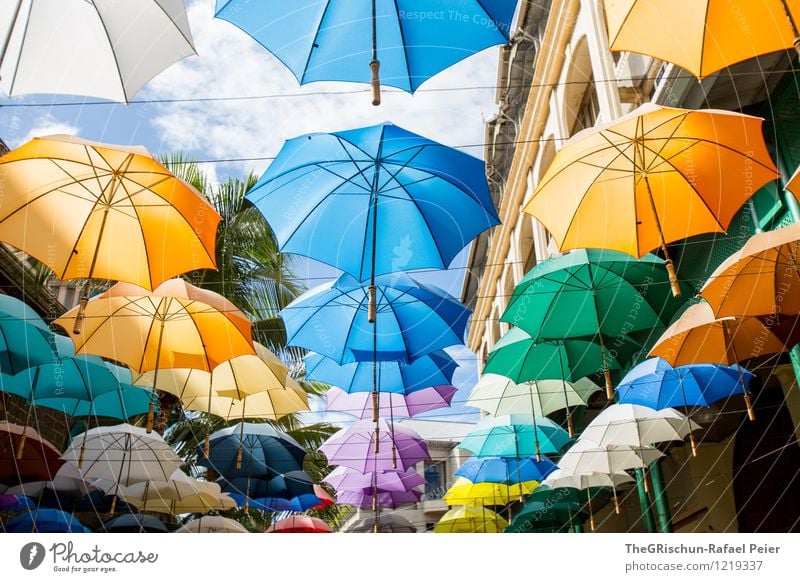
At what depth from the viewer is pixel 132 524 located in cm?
1298

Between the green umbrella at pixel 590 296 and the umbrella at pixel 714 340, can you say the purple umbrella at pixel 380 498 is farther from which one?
the umbrella at pixel 714 340

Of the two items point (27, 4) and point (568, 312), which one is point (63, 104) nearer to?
point (27, 4)

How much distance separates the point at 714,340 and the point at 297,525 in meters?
10.5

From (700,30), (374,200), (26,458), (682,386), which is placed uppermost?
(700,30)

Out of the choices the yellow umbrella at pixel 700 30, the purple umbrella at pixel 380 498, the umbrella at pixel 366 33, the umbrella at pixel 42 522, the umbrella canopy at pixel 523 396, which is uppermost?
the umbrella at pixel 366 33

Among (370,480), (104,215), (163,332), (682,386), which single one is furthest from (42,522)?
(682,386)

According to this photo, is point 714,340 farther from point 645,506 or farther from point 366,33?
point 645,506

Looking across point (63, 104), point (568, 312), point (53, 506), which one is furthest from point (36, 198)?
point (53, 506)

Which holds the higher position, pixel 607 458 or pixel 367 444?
pixel 367 444

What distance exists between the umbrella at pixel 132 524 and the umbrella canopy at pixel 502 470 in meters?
6.24

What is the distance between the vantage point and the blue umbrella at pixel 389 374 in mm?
10250

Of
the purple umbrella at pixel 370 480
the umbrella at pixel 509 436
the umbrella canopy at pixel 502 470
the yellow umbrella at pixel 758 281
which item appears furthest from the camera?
the purple umbrella at pixel 370 480

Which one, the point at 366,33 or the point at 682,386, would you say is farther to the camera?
the point at 682,386

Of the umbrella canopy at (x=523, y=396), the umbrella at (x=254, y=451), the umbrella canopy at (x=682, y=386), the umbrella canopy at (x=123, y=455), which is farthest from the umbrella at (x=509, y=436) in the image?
the umbrella canopy at (x=123, y=455)
